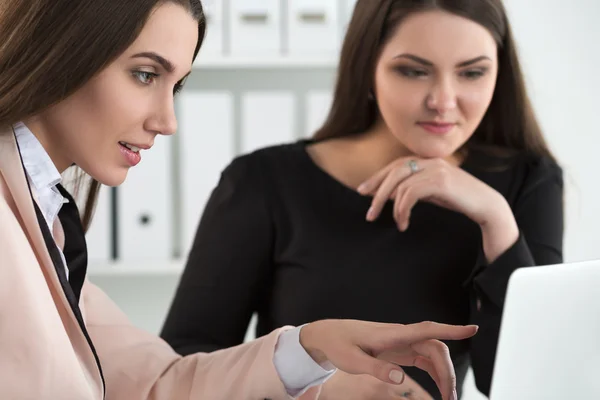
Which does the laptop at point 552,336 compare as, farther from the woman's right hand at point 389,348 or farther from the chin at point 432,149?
the chin at point 432,149

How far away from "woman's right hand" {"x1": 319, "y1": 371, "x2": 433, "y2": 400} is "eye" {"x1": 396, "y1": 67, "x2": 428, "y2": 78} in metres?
0.51

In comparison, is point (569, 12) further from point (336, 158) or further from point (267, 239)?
point (267, 239)

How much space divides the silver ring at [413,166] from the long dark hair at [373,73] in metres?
0.17

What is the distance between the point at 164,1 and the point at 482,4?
0.65 meters

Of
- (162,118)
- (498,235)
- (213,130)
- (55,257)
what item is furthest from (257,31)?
(55,257)

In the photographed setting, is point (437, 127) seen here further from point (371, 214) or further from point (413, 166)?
point (371, 214)

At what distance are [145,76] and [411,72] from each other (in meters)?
0.56

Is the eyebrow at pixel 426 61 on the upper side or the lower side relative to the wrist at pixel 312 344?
upper

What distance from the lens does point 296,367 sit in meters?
0.96

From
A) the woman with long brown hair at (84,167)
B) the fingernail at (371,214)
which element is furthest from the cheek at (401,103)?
the woman with long brown hair at (84,167)

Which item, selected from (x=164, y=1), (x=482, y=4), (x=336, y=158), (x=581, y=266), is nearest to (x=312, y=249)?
(x=336, y=158)

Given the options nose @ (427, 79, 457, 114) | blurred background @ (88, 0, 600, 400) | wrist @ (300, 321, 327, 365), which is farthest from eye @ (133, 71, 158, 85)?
blurred background @ (88, 0, 600, 400)

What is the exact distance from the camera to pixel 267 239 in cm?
143

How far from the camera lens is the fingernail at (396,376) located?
79 centimetres
